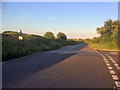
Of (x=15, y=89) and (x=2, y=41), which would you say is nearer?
(x=15, y=89)

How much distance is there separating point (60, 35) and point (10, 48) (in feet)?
234

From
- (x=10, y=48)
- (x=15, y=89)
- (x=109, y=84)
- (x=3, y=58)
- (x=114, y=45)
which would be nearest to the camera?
(x=15, y=89)

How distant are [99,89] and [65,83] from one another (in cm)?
118

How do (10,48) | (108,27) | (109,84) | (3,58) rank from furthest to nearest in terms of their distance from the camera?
(108,27) → (10,48) → (3,58) → (109,84)

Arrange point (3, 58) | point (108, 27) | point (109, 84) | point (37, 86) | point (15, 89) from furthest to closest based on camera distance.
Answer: point (108, 27) → point (3, 58) → point (109, 84) → point (37, 86) → point (15, 89)

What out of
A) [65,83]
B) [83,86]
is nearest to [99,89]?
[83,86]

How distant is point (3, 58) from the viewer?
34.2 feet

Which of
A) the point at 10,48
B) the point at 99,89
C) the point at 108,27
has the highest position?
the point at 108,27

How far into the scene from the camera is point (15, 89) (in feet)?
13.1

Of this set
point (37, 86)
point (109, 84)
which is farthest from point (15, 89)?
point (109, 84)

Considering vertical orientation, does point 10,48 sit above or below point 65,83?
above

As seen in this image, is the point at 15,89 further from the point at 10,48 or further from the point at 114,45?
the point at 114,45

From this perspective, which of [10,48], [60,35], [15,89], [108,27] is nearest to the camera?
[15,89]

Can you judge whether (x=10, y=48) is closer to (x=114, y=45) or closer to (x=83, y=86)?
(x=83, y=86)
